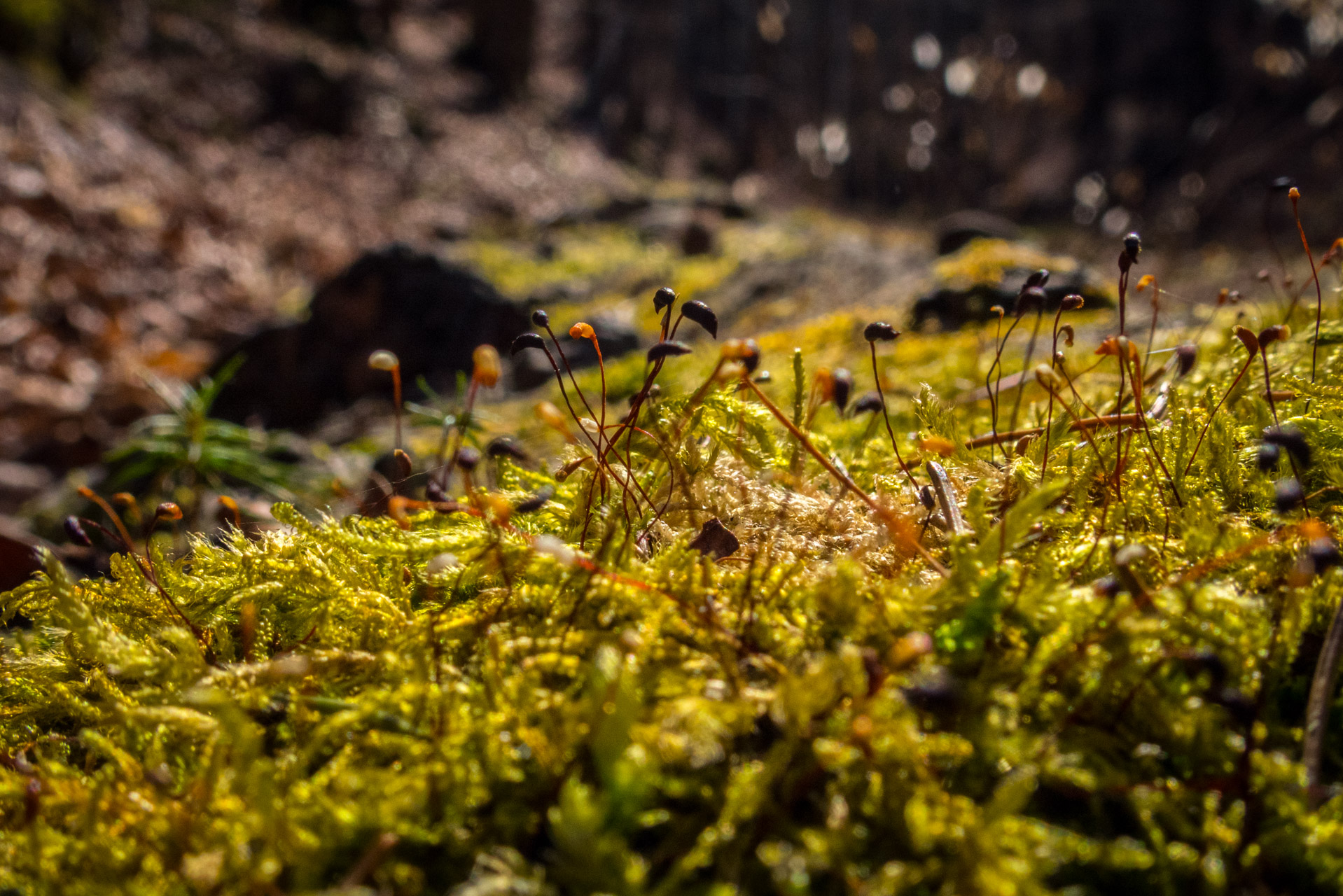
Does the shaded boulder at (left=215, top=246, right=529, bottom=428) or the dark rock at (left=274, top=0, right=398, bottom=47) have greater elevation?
the dark rock at (left=274, top=0, right=398, bottom=47)

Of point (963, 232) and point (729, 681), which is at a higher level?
point (963, 232)

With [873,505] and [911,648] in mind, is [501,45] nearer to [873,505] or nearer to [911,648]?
[873,505]

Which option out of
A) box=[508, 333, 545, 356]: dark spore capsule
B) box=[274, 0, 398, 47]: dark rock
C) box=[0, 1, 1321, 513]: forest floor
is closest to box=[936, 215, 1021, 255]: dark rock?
box=[0, 1, 1321, 513]: forest floor

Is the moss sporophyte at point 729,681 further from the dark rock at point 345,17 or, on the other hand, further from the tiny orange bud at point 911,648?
the dark rock at point 345,17

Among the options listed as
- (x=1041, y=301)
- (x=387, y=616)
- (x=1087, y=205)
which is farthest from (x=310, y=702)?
(x=1087, y=205)

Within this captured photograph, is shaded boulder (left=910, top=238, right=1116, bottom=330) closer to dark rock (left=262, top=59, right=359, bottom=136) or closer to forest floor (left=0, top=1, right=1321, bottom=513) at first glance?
forest floor (left=0, top=1, right=1321, bottom=513)

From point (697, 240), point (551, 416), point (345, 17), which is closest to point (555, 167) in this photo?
point (345, 17)

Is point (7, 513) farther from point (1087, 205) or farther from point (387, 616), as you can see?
point (1087, 205)
